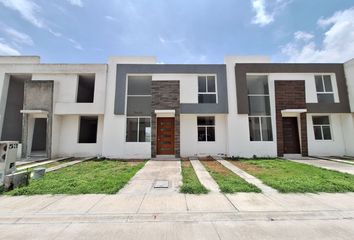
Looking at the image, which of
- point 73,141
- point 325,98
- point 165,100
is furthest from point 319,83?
point 73,141

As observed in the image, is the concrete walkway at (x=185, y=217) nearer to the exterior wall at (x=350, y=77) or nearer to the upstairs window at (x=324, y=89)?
the upstairs window at (x=324, y=89)

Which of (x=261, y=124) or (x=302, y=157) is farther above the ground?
(x=261, y=124)

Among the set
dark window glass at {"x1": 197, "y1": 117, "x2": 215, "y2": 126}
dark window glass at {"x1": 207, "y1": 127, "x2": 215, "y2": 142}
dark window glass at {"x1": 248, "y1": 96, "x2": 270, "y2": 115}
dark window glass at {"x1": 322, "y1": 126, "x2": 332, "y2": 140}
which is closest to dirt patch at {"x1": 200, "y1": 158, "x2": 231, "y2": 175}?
dark window glass at {"x1": 207, "y1": 127, "x2": 215, "y2": 142}

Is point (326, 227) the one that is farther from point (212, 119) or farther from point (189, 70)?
point (189, 70)

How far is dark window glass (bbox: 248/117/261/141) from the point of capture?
12750 mm

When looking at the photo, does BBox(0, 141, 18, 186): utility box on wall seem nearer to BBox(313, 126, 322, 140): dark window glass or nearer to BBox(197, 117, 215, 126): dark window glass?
BBox(197, 117, 215, 126): dark window glass

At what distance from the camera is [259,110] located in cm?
1298

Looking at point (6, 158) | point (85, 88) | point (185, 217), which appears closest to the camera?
point (185, 217)

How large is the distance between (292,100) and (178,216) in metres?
12.7

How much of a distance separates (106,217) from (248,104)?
12.0 meters

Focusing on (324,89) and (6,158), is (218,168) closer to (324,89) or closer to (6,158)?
(6,158)

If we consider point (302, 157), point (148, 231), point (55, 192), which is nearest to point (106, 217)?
point (148, 231)

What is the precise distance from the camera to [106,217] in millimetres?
3816

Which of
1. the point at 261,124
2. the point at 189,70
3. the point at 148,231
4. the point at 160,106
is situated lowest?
the point at 148,231
